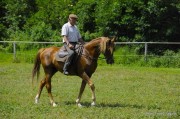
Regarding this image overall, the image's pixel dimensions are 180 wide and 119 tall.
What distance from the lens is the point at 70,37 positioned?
13414 mm

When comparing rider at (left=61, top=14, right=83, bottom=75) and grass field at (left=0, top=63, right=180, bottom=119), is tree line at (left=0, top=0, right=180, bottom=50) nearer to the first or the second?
grass field at (left=0, top=63, right=180, bottom=119)

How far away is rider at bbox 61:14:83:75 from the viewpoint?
13203 millimetres

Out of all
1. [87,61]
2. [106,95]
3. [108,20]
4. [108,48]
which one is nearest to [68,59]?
[87,61]

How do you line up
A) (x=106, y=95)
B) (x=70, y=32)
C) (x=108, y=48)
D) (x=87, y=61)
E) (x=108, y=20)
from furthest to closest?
(x=108, y=20), (x=106, y=95), (x=70, y=32), (x=87, y=61), (x=108, y=48)

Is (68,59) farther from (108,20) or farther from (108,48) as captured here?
(108,20)

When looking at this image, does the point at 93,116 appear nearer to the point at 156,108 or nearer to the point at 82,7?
the point at 156,108

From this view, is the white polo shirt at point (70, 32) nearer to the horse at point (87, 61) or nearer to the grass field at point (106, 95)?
the horse at point (87, 61)

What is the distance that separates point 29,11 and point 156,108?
79.6ft

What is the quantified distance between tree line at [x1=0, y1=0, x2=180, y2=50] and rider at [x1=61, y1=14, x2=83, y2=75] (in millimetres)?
15295

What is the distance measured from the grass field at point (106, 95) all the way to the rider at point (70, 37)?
1313 mm

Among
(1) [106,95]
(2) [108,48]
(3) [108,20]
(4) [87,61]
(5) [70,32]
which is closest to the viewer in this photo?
(2) [108,48]

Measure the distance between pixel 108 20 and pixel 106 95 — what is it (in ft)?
46.4

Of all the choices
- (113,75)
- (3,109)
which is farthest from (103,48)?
(113,75)

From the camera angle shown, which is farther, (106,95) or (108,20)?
(108,20)
